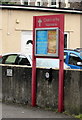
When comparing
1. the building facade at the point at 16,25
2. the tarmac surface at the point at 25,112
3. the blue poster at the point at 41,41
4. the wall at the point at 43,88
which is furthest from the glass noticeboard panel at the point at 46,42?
the building facade at the point at 16,25

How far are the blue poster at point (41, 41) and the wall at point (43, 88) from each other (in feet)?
1.85

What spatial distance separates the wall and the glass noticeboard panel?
1.71 ft

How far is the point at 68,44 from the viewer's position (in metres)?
25.7

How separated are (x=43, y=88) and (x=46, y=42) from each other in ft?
4.34

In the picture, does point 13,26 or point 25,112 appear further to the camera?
point 13,26

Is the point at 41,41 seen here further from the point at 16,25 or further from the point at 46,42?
the point at 16,25

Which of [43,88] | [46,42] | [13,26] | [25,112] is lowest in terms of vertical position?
[25,112]

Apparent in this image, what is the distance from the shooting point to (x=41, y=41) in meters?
9.79

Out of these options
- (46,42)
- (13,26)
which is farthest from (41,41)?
(13,26)

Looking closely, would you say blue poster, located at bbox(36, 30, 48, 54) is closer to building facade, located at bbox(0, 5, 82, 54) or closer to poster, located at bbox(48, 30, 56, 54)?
poster, located at bbox(48, 30, 56, 54)

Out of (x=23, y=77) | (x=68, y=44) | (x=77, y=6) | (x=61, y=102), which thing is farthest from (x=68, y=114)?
(x=77, y=6)

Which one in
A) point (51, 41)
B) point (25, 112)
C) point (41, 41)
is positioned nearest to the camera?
point (25, 112)

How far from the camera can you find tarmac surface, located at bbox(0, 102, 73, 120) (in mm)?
8773

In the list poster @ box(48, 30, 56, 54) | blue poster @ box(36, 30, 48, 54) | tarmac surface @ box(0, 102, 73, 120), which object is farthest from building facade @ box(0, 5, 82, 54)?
poster @ box(48, 30, 56, 54)
